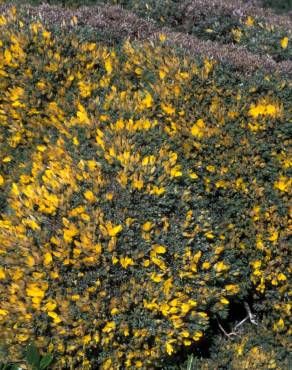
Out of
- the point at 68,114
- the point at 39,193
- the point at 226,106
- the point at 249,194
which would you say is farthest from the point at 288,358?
the point at 68,114

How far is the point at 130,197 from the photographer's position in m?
3.13

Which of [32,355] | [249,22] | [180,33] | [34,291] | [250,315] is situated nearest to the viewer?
[32,355]

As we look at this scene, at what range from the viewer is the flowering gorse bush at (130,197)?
9.78 ft

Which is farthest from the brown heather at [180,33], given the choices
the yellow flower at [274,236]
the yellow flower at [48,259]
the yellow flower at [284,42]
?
the yellow flower at [48,259]

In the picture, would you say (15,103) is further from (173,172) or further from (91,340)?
(91,340)

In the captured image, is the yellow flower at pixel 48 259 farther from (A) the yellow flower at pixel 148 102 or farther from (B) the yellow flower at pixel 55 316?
→ (A) the yellow flower at pixel 148 102

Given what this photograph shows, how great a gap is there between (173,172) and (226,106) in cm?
63

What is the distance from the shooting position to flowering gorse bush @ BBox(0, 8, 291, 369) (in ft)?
9.78

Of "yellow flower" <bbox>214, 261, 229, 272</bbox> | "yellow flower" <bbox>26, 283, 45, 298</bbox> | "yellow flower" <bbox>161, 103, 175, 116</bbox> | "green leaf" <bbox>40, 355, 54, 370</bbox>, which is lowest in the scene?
"green leaf" <bbox>40, 355, 54, 370</bbox>

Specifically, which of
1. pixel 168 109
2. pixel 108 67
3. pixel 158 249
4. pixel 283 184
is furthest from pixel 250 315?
pixel 108 67

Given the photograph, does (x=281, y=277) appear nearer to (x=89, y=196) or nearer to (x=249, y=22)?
(x=89, y=196)

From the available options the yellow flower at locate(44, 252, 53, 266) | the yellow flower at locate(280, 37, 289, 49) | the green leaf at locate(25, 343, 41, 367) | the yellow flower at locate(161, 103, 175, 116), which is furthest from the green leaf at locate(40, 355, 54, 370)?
the yellow flower at locate(280, 37, 289, 49)

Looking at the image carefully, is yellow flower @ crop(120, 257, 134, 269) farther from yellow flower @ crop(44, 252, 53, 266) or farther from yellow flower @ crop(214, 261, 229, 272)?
yellow flower @ crop(214, 261, 229, 272)

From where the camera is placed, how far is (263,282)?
11.6ft
